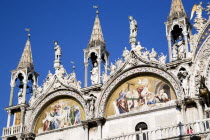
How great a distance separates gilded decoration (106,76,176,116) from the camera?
1953 cm

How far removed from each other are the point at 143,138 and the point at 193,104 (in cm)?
250

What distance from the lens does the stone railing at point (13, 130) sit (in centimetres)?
2192

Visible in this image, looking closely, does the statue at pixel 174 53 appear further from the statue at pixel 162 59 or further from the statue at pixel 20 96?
the statue at pixel 20 96

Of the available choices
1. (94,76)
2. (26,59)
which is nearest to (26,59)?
(26,59)

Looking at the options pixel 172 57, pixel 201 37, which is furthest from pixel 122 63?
pixel 201 37

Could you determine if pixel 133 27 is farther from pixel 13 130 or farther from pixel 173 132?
pixel 13 130

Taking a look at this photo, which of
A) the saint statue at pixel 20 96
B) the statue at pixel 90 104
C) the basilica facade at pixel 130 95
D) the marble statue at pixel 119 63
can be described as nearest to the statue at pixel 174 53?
the basilica facade at pixel 130 95

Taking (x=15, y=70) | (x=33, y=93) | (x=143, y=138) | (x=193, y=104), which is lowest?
(x=143, y=138)

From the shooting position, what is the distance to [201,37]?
778 inches

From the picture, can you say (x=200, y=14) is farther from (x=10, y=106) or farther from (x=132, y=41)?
(x=10, y=106)

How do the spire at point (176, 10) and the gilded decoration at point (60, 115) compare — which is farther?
the gilded decoration at point (60, 115)

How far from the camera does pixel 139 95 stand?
65.8 ft

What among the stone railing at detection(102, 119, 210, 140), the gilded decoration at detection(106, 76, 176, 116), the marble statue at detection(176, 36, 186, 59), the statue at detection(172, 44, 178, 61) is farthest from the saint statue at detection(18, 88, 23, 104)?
the marble statue at detection(176, 36, 186, 59)

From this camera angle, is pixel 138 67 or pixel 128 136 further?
pixel 138 67
